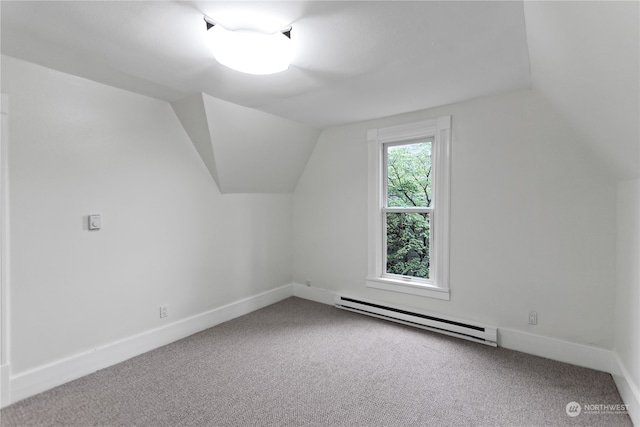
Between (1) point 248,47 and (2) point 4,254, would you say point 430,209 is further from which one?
(2) point 4,254

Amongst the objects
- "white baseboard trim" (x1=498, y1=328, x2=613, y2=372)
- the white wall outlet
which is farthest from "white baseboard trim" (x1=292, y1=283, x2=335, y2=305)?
"white baseboard trim" (x1=498, y1=328, x2=613, y2=372)

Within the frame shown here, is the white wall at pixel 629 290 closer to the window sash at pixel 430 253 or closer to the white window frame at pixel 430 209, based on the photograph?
the white window frame at pixel 430 209

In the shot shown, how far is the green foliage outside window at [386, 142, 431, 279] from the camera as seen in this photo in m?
3.25

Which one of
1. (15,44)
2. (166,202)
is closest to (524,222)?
(166,202)

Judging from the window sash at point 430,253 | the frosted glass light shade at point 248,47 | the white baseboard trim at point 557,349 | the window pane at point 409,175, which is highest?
the frosted glass light shade at point 248,47

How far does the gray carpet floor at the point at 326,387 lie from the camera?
6.03 ft

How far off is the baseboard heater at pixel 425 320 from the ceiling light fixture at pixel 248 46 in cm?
268

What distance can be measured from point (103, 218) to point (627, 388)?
385 cm

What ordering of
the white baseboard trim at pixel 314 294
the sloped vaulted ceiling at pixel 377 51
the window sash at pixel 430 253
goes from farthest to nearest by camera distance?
the white baseboard trim at pixel 314 294 → the window sash at pixel 430 253 → the sloped vaulted ceiling at pixel 377 51

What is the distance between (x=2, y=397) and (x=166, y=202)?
65.9 inches

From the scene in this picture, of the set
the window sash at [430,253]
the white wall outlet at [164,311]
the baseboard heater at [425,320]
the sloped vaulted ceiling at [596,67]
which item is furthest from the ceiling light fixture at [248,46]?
the baseboard heater at [425,320]

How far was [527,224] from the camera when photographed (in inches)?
102

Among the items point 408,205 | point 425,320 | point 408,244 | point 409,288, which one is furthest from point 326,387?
point 408,205

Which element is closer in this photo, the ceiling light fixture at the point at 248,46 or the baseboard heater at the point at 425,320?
the ceiling light fixture at the point at 248,46
